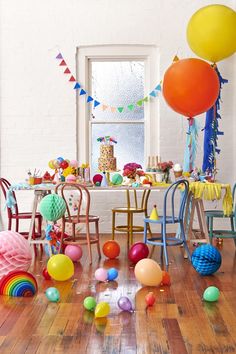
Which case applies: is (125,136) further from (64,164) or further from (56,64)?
(64,164)

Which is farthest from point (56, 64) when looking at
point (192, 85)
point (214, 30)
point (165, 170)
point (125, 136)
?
point (192, 85)

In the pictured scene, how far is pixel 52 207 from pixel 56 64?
9.70 ft

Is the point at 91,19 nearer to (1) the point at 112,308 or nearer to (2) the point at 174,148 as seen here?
(2) the point at 174,148

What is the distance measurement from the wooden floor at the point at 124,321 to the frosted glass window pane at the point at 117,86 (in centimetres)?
338

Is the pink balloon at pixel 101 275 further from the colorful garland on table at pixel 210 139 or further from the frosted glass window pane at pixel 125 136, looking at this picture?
the frosted glass window pane at pixel 125 136

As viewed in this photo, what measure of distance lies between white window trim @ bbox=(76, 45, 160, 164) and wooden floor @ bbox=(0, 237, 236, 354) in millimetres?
3158

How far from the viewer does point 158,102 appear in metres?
8.19

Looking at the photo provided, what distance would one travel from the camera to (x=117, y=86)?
27.3ft

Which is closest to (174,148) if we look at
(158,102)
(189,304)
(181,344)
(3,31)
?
(158,102)

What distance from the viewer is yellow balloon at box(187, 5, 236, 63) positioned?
6703 mm

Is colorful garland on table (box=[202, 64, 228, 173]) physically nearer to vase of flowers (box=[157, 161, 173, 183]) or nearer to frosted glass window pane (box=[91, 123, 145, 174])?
frosted glass window pane (box=[91, 123, 145, 174])

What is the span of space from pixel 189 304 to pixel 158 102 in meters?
4.26

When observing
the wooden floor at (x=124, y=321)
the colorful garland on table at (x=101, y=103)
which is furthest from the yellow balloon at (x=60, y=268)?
the colorful garland on table at (x=101, y=103)

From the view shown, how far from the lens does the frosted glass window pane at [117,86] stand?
8.28 meters
